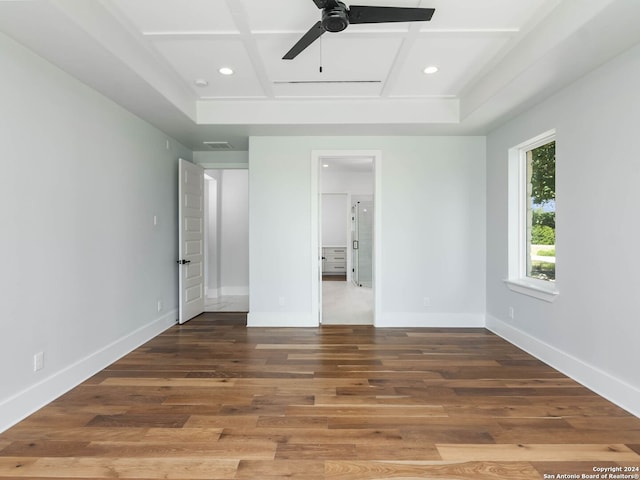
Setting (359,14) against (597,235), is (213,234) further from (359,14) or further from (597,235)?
(597,235)

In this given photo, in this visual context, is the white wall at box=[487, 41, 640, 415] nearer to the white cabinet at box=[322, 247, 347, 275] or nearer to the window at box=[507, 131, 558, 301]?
the window at box=[507, 131, 558, 301]

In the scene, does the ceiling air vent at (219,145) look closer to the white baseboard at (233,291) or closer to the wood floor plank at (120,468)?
the white baseboard at (233,291)

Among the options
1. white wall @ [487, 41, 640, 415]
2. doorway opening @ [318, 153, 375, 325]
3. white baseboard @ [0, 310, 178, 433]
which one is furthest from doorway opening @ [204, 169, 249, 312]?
white wall @ [487, 41, 640, 415]

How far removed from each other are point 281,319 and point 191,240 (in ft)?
5.59

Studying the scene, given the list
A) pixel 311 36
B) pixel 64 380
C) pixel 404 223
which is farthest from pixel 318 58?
pixel 64 380

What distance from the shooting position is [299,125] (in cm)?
389

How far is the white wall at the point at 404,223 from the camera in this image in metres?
4.32

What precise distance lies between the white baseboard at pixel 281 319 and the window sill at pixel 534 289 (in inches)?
92.4

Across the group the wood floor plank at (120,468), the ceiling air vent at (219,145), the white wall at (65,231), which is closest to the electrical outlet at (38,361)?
the white wall at (65,231)

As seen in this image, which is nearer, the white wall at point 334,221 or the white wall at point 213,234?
the white wall at point 213,234

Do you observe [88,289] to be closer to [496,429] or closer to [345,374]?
[345,374]

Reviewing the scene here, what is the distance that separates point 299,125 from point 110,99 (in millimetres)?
1873

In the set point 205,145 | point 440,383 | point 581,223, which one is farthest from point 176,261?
point 581,223

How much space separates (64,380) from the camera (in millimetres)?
2559
